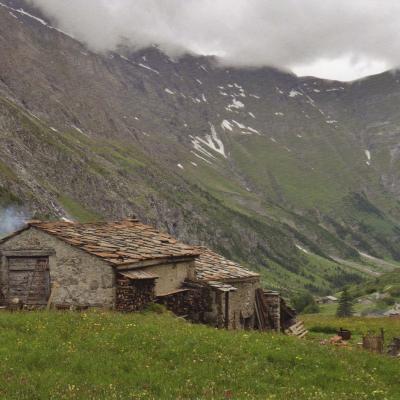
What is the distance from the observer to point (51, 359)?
15.5 metres

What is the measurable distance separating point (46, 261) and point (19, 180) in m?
142

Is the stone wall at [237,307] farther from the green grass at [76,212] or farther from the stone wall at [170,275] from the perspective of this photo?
the green grass at [76,212]

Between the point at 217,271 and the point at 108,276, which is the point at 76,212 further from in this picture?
the point at 108,276

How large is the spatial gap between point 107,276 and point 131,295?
142 cm

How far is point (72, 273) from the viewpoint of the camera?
26594 mm

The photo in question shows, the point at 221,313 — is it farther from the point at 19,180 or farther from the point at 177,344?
the point at 19,180

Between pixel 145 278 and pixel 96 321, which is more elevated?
pixel 145 278

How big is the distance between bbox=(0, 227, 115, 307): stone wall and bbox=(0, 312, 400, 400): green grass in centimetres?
534

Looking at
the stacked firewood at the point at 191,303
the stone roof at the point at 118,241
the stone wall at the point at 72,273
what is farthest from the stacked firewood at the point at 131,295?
the stacked firewood at the point at 191,303

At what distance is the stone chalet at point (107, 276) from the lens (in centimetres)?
2572

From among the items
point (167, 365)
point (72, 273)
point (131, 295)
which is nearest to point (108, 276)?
point (131, 295)

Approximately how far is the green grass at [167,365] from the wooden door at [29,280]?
703 centimetres

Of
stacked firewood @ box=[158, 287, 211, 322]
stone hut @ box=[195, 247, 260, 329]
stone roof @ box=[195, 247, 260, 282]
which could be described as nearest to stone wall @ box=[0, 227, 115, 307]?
stacked firewood @ box=[158, 287, 211, 322]

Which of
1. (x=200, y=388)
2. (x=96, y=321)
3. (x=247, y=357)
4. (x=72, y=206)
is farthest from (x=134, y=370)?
(x=72, y=206)
